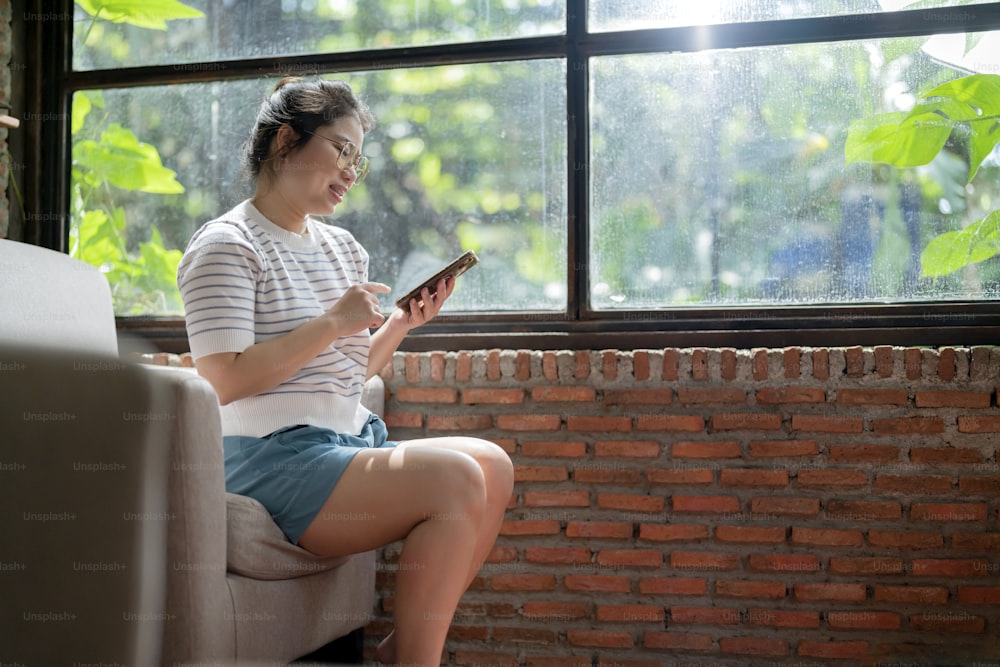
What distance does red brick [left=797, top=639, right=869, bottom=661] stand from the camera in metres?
2.31

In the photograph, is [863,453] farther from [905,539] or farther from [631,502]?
[631,502]

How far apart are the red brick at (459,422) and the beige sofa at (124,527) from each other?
852 millimetres

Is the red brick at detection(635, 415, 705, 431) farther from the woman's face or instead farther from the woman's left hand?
the woman's face

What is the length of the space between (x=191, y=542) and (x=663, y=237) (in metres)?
1.50

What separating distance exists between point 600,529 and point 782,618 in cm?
50

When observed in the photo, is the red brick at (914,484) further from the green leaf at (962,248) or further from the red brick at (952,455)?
the green leaf at (962,248)

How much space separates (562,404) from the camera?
2.50 metres

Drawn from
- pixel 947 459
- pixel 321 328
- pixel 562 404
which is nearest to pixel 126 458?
pixel 321 328

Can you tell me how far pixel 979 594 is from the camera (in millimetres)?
2270

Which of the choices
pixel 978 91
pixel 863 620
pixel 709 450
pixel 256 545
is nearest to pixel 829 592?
pixel 863 620

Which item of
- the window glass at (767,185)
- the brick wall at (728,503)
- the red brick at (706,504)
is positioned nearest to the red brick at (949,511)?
the brick wall at (728,503)

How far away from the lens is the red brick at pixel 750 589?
2.35 meters

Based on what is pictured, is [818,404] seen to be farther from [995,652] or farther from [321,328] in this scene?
[321,328]

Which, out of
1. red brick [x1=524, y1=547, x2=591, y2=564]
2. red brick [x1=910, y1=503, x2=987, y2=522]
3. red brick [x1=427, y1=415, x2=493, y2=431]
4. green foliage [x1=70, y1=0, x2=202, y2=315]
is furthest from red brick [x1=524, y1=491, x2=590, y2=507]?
green foliage [x1=70, y1=0, x2=202, y2=315]
